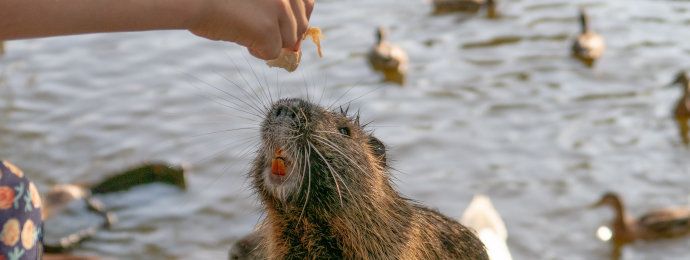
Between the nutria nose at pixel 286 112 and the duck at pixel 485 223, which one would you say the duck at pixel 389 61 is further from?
the nutria nose at pixel 286 112

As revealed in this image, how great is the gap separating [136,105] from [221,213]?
2279mm

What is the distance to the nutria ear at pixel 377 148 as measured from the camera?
2.94 m

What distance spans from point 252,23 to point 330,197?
1.04 metres

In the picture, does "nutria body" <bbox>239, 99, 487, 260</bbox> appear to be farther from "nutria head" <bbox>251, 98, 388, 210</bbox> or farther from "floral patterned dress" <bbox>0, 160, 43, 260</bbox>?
"floral patterned dress" <bbox>0, 160, 43, 260</bbox>

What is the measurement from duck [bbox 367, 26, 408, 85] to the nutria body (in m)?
5.94

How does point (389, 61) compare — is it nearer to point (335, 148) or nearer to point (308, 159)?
point (335, 148)

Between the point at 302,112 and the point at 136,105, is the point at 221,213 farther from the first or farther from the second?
the point at 302,112

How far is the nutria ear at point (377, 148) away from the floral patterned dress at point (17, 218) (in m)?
1.16

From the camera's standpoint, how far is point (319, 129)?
2.57m

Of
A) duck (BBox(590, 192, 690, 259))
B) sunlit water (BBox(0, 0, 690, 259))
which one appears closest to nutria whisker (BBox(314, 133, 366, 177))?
sunlit water (BBox(0, 0, 690, 259))

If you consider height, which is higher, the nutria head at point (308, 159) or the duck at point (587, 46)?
the duck at point (587, 46)

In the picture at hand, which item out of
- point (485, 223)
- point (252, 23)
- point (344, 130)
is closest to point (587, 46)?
point (485, 223)

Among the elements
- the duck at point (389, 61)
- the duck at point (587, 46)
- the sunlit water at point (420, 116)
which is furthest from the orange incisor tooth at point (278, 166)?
the duck at point (587, 46)

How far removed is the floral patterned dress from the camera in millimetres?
2363
